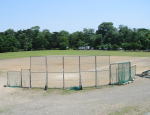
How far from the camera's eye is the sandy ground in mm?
17000

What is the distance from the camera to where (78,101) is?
2034cm

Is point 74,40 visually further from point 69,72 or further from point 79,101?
point 79,101

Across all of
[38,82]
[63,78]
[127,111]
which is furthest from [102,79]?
[127,111]

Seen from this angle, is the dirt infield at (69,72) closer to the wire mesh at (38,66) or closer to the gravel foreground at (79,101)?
the wire mesh at (38,66)

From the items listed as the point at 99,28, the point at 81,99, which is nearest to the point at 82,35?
the point at 99,28

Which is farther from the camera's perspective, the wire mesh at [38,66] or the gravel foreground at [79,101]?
the wire mesh at [38,66]

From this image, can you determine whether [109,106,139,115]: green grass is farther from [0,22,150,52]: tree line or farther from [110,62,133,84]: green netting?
[0,22,150,52]: tree line

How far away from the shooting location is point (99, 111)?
55.2ft

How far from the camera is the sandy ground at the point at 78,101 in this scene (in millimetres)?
17000

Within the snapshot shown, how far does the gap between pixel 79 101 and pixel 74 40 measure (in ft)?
393

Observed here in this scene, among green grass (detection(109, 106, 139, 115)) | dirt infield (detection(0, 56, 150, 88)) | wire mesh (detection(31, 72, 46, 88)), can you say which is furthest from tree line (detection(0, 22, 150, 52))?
green grass (detection(109, 106, 139, 115))

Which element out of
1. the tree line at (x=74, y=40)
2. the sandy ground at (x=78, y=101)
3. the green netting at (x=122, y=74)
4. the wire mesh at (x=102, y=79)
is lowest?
the sandy ground at (x=78, y=101)

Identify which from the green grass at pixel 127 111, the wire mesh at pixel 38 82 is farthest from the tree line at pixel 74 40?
the green grass at pixel 127 111

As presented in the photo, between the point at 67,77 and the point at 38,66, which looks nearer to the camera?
the point at 67,77
